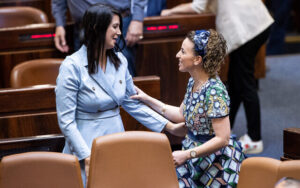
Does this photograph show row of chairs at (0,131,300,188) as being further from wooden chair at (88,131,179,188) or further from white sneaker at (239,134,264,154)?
white sneaker at (239,134,264,154)

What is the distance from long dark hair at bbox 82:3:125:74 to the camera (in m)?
1.79

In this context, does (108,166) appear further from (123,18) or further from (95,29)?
(123,18)

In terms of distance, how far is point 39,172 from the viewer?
156cm

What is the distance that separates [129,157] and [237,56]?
4.81 ft

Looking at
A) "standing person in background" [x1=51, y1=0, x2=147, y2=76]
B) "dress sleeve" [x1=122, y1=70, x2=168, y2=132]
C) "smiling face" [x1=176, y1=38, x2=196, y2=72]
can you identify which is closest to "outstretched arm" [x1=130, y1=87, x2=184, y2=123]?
"dress sleeve" [x1=122, y1=70, x2=168, y2=132]

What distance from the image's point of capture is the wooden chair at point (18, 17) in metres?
3.34

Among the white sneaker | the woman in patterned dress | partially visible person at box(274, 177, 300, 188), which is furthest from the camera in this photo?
the white sneaker

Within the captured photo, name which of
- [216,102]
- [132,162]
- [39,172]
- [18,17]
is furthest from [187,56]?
[18,17]

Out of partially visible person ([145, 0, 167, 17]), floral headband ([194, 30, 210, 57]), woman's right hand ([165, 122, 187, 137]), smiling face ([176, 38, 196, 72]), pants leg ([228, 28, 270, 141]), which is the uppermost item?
floral headband ([194, 30, 210, 57])

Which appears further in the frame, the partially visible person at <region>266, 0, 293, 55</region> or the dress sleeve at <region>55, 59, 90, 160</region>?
the partially visible person at <region>266, 0, 293, 55</region>

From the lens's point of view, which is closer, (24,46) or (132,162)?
(132,162)

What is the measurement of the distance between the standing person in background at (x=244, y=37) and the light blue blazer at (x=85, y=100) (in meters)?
1.12

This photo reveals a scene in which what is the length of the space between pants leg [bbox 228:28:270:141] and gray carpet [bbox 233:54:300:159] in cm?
20

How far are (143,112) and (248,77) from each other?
1133mm
